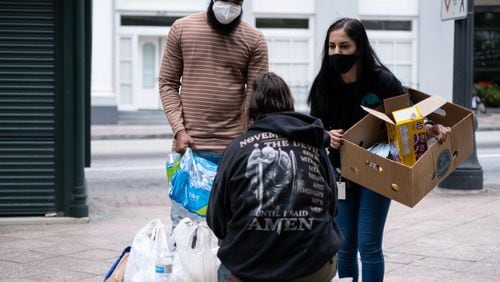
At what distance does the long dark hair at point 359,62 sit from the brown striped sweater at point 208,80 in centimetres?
35

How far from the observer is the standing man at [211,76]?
464 centimetres

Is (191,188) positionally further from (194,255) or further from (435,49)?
(435,49)

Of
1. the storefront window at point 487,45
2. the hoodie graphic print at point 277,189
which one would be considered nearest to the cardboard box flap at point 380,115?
the hoodie graphic print at point 277,189

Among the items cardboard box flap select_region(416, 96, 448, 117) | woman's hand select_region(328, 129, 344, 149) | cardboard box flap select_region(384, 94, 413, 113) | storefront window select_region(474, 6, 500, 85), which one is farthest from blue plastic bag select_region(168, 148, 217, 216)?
storefront window select_region(474, 6, 500, 85)

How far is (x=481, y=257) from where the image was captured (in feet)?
21.6

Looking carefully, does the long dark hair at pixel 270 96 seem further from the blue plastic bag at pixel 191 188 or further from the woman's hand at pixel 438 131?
the woman's hand at pixel 438 131

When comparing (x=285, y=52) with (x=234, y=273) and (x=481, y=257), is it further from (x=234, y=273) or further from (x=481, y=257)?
(x=234, y=273)

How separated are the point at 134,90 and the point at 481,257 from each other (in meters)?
20.5

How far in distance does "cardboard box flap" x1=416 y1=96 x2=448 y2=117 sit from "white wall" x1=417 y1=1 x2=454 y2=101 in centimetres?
2372

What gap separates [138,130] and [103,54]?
3280 mm

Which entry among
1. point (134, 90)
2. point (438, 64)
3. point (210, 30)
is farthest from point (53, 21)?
point (438, 64)

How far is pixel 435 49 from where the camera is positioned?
27.7 metres

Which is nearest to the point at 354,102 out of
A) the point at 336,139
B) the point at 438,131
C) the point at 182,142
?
the point at 336,139

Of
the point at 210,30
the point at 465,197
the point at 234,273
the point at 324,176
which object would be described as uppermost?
the point at 210,30
